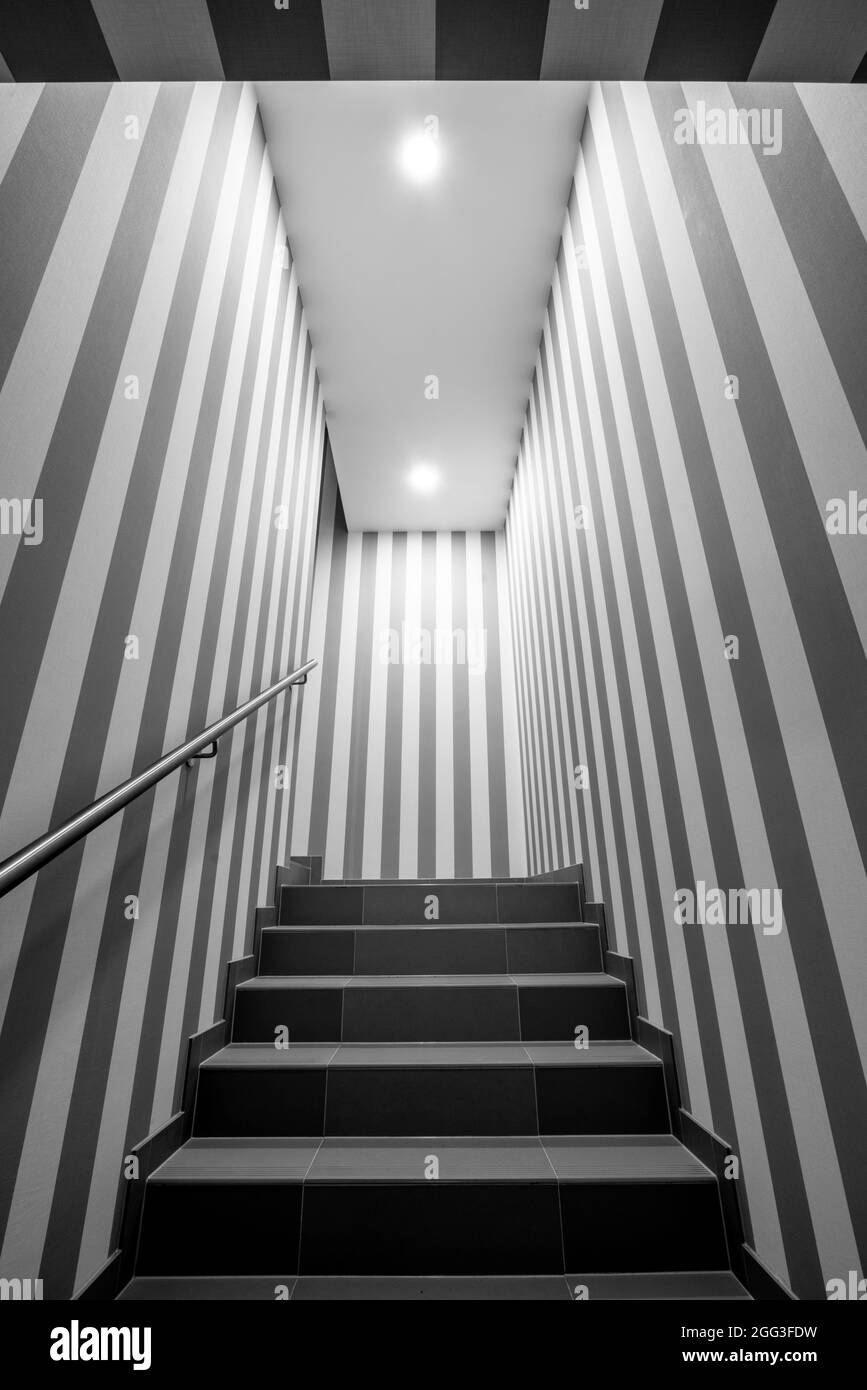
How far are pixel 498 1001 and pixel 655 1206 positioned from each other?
2.59 ft

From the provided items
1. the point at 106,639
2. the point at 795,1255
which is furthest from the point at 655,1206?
the point at 106,639

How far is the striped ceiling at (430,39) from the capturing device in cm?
120

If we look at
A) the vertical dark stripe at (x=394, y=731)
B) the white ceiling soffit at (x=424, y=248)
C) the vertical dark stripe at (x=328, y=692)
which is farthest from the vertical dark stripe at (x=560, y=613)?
the vertical dark stripe at (x=328, y=692)

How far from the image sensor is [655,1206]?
62.7 inches

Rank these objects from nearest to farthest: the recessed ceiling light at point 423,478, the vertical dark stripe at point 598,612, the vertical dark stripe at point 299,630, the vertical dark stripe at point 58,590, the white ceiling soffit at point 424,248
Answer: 1. the vertical dark stripe at point 58,590
2. the vertical dark stripe at point 598,612
3. the white ceiling soffit at point 424,248
4. the vertical dark stripe at point 299,630
5. the recessed ceiling light at point 423,478

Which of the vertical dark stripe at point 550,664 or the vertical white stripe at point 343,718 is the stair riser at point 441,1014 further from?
the vertical white stripe at point 343,718

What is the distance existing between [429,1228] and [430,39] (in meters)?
2.45

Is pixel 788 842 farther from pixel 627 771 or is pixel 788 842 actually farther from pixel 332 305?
pixel 332 305

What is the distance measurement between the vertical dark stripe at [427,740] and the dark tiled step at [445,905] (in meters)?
1.90

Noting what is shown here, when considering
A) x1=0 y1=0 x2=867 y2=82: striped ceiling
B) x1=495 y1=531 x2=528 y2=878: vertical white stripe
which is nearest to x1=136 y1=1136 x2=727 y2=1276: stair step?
x1=0 y1=0 x2=867 y2=82: striped ceiling

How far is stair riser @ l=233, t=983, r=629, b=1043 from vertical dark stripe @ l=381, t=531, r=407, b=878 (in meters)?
2.59

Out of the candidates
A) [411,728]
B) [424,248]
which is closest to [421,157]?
[424,248]

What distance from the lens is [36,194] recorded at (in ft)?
4.64

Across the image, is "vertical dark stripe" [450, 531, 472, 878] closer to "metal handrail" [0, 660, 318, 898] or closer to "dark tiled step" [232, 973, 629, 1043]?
"dark tiled step" [232, 973, 629, 1043]
